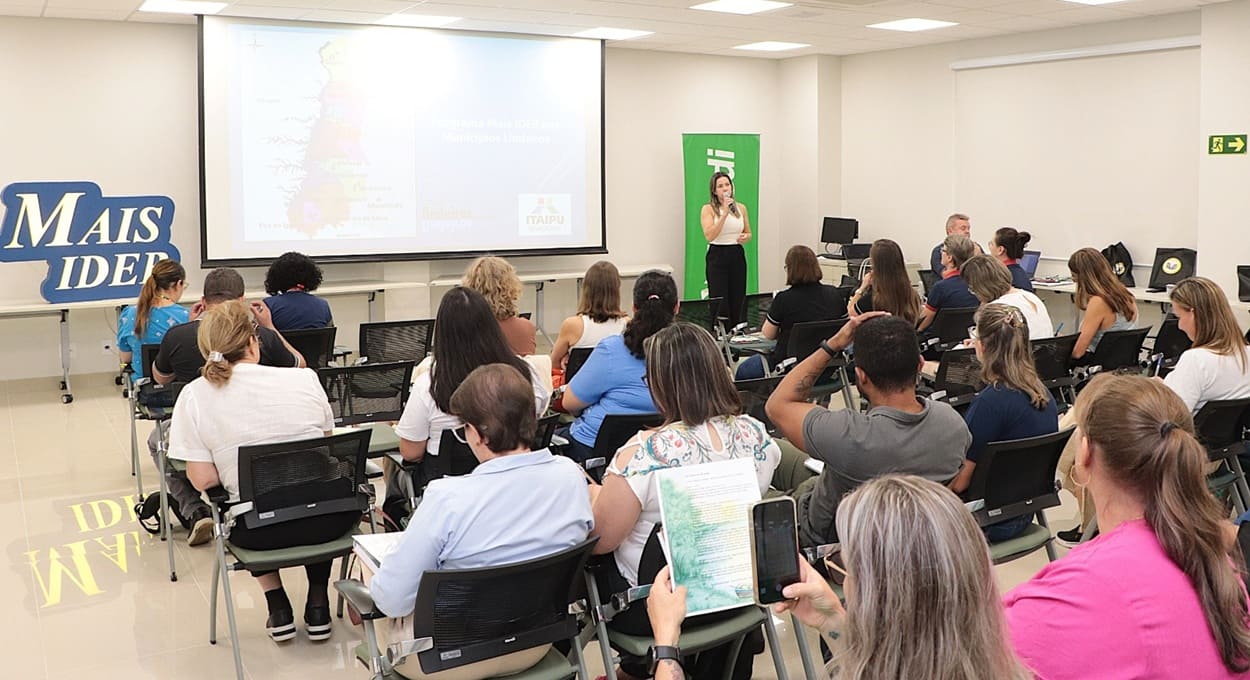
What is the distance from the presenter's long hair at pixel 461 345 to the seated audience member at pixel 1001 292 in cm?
Result: 336

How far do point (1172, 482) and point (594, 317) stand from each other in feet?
13.2

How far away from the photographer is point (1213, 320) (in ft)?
15.1

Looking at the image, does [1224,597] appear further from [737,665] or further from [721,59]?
[721,59]

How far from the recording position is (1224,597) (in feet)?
5.96

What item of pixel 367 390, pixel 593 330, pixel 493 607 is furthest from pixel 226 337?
pixel 593 330

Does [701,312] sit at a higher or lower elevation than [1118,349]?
higher

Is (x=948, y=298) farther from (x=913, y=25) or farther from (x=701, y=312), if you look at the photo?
(x=913, y=25)

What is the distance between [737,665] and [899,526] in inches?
85.8

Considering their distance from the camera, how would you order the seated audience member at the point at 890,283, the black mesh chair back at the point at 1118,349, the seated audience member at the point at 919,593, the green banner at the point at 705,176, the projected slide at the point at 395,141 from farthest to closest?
1. the green banner at the point at 705,176
2. the projected slide at the point at 395,141
3. the seated audience member at the point at 890,283
4. the black mesh chair back at the point at 1118,349
5. the seated audience member at the point at 919,593

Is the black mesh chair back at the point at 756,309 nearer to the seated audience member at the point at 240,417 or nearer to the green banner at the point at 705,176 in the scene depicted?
the seated audience member at the point at 240,417

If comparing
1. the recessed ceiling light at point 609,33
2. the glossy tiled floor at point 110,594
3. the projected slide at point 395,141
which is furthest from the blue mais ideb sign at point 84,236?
the recessed ceiling light at point 609,33

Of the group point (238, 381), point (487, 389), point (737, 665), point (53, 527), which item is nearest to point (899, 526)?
point (487, 389)

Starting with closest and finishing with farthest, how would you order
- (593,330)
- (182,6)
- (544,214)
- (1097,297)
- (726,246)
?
(593,330) < (1097,297) < (182,6) < (726,246) < (544,214)

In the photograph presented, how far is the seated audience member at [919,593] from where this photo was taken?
4.80 feet
